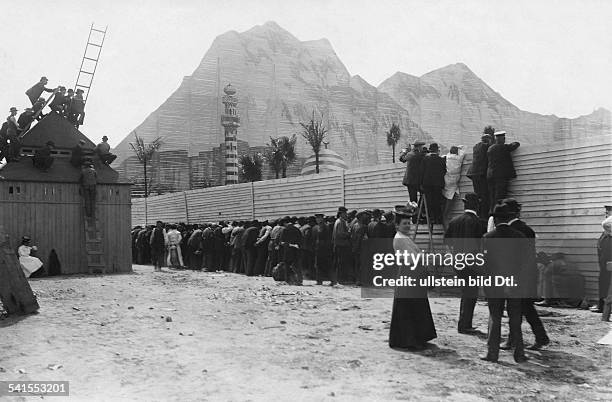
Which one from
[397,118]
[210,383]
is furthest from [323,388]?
[397,118]

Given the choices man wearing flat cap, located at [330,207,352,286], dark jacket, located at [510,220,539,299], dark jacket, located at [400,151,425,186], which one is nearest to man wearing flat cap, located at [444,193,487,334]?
dark jacket, located at [510,220,539,299]

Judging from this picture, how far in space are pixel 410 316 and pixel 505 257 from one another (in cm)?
148

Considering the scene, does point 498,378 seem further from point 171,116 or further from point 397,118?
point 397,118

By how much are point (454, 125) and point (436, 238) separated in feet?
260

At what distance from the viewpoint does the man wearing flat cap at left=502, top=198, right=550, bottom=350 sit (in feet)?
22.1

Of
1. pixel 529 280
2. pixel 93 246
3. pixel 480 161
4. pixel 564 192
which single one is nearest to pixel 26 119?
pixel 93 246

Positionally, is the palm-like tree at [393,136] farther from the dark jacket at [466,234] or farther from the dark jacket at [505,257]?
the dark jacket at [505,257]

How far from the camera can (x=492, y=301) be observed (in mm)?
6613

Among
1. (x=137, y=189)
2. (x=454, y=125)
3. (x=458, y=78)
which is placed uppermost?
(x=458, y=78)

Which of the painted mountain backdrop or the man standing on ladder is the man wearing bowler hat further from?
the painted mountain backdrop

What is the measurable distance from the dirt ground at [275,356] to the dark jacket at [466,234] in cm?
131

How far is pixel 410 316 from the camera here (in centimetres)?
729

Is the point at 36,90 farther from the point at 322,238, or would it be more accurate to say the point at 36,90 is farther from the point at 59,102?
the point at 322,238

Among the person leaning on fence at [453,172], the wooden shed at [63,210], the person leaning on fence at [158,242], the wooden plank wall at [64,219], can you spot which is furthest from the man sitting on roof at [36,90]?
the person leaning on fence at [453,172]
